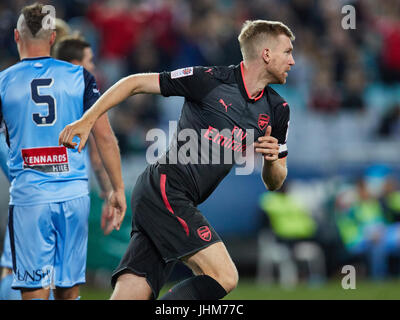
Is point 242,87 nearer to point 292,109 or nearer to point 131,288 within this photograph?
point 131,288

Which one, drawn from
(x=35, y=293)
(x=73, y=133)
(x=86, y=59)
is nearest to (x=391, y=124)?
(x=86, y=59)

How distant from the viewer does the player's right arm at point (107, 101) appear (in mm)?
4480

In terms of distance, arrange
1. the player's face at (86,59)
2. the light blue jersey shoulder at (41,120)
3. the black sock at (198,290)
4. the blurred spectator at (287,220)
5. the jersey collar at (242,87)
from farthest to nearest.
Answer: the blurred spectator at (287,220)
the player's face at (86,59)
the light blue jersey shoulder at (41,120)
the jersey collar at (242,87)
the black sock at (198,290)

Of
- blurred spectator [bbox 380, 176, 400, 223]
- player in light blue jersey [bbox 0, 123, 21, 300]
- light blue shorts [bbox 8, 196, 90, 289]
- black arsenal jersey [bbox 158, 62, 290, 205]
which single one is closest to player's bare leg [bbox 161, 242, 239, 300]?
black arsenal jersey [bbox 158, 62, 290, 205]

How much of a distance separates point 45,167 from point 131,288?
1.10m

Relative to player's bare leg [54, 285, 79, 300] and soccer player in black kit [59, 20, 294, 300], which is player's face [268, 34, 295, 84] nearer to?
soccer player in black kit [59, 20, 294, 300]

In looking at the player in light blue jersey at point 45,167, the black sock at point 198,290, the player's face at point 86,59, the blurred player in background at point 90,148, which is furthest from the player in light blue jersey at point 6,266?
the black sock at point 198,290

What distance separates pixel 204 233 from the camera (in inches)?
189

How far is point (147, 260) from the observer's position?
4953 millimetres

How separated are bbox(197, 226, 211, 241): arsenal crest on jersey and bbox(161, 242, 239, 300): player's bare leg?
0.06 meters

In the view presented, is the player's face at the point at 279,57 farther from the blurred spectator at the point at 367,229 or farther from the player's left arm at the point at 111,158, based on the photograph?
the blurred spectator at the point at 367,229

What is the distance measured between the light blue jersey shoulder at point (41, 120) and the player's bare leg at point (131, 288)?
30.9 inches

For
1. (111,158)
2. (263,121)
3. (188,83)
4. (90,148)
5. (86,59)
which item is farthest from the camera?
(86,59)

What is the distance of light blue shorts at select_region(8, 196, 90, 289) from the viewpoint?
512 cm
